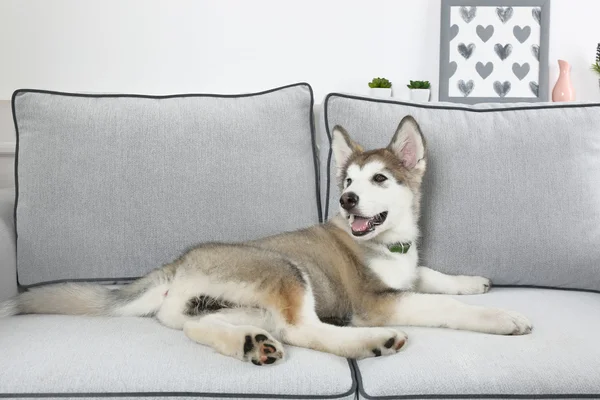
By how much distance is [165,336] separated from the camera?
1.61 metres

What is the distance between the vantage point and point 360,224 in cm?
192

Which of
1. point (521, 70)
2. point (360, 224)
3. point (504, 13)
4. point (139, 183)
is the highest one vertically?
point (504, 13)

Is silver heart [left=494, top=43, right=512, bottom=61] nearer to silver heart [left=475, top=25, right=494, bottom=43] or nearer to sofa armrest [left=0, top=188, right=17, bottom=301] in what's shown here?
silver heart [left=475, top=25, right=494, bottom=43]

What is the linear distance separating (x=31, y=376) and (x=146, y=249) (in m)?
0.75

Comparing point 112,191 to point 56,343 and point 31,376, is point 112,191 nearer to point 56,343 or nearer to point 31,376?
point 56,343

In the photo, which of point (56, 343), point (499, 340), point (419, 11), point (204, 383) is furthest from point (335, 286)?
point (419, 11)

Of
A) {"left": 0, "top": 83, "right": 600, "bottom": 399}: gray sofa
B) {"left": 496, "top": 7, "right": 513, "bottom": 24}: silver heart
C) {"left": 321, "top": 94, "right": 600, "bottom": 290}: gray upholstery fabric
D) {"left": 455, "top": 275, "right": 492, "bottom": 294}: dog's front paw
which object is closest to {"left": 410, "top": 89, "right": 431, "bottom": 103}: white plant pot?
{"left": 496, "top": 7, "right": 513, "bottom": 24}: silver heart

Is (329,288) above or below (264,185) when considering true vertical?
below

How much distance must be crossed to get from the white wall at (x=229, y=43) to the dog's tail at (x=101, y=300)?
1662 millimetres

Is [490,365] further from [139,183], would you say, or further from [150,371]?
[139,183]

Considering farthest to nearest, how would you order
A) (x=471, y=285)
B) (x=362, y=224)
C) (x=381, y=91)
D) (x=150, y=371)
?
(x=381, y=91) → (x=471, y=285) → (x=362, y=224) → (x=150, y=371)

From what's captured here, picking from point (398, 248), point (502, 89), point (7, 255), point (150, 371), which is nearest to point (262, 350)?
point (150, 371)

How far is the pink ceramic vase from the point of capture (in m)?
3.22

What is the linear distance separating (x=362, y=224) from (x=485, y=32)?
6.26ft
